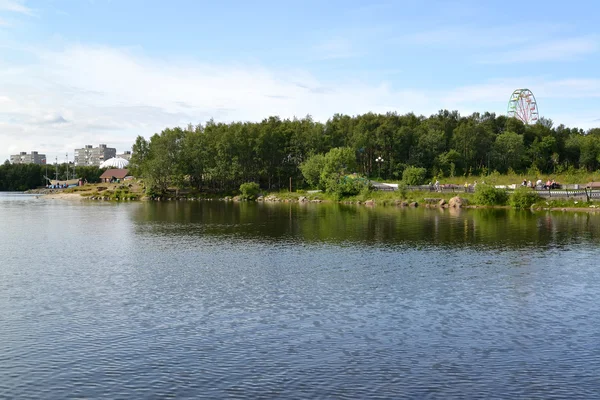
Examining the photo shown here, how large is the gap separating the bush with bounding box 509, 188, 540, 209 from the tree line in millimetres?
39967

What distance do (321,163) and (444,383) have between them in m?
104

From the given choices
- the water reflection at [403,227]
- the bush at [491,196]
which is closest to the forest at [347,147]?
the bush at [491,196]

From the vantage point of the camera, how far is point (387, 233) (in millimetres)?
55281

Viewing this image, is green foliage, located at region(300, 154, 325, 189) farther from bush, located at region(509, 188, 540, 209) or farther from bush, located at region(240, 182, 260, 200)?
bush, located at region(509, 188, 540, 209)

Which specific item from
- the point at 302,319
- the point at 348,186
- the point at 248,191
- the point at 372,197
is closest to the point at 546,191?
the point at 372,197

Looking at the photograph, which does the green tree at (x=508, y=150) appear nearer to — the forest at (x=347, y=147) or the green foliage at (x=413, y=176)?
the forest at (x=347, y=147)

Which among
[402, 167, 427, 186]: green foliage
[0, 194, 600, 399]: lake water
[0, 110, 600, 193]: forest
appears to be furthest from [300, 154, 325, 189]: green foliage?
[0, 194, 600, 399]: lake water

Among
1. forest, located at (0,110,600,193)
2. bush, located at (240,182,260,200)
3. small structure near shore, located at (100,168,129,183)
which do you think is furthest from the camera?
small structure near shore, located at (100,168,129,183)

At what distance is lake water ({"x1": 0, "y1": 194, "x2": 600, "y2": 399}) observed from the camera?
1739 centimetres

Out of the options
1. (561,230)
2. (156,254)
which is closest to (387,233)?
(561,230)

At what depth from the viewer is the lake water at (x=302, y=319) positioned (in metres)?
17.4

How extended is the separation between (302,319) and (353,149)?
10504 cm

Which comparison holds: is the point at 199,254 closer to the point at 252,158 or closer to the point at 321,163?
the point at 321,163

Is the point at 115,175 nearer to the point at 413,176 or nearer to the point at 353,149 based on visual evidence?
the point at 353,149
